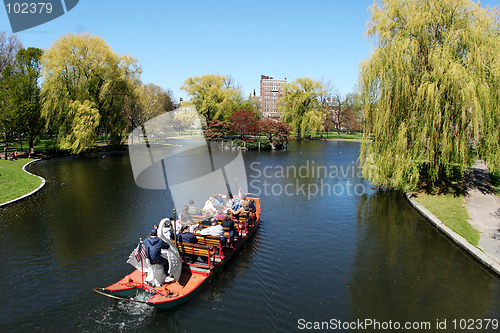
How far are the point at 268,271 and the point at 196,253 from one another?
2957 millimetres

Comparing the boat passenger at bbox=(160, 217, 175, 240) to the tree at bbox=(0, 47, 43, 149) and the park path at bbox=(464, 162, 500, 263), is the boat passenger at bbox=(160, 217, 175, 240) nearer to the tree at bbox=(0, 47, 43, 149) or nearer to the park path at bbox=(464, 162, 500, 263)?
the park path at bbox=(464, 162, 500, 263)

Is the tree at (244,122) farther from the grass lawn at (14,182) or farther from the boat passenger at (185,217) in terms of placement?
the boat passenger at (185,217)

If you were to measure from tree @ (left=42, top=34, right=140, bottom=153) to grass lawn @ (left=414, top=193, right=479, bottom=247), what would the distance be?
40256mm

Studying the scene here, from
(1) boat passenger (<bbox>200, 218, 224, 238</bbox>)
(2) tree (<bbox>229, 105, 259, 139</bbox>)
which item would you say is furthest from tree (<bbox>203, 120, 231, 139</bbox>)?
(1) boat passenger (<bbox>200, 218, 224, 238</bbox>)

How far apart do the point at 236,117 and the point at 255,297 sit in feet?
183

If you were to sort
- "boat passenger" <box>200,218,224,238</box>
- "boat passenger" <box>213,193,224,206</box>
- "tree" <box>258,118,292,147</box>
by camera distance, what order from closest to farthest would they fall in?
"boat passenger" <box>200,218,224,238</box> → "boat passenger" <box>213,193,224,206</box> → "tree" <box>258,118,292,147</box>

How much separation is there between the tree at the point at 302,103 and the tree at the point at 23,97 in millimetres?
56416

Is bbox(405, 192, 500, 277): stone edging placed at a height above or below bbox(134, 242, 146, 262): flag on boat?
below

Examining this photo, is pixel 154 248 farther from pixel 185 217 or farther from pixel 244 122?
pixel 244 122

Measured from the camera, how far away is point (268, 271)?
41.5 feet

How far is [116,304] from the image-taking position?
10164mm

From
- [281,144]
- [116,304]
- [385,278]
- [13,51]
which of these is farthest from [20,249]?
[13,51]

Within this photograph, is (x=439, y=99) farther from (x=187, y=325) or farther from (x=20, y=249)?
(x=20, y=249)

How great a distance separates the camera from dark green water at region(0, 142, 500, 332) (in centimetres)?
974
